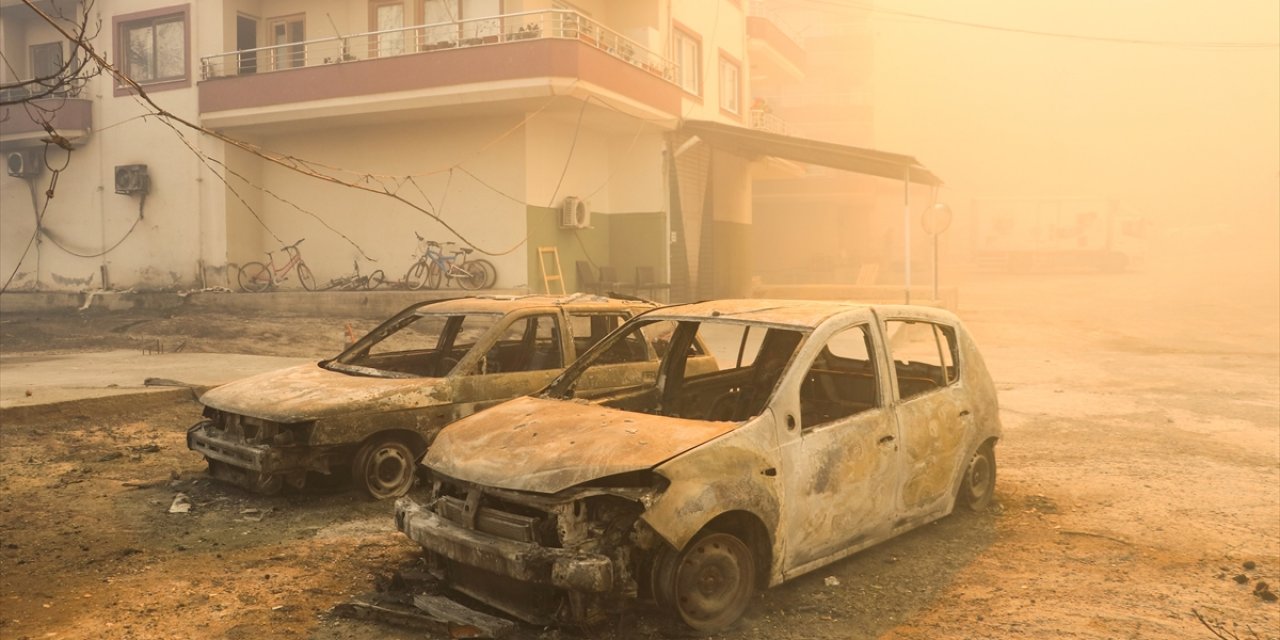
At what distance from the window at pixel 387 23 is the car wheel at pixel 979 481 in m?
17.0

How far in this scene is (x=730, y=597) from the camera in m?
4.29

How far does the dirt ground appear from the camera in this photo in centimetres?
440

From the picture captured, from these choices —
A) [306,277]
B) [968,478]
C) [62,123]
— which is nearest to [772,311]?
[968,478]

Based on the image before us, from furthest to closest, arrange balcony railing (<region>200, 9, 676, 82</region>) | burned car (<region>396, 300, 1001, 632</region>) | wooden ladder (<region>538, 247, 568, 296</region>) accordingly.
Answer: wooden ladder (<region>538, 247, 568, 296</region>) < balcony railing (<region>200, 9, 676, 82</region>) < burned car (<region>396, 300, 1001, 632</region>)

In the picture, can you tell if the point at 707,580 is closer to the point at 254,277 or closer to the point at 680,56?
the point at 254,277

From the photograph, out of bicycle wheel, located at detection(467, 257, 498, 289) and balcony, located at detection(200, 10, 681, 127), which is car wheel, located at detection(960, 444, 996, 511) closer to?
balcony, located at detection(200, 10, 681, 127)

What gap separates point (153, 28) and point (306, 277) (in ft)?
22.7

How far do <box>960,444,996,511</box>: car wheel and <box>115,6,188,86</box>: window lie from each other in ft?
67.2

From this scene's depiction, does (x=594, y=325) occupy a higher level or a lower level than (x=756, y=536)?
higher

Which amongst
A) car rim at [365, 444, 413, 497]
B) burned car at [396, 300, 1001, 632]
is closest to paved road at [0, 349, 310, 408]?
car rim at [365, 444, 413, 497]

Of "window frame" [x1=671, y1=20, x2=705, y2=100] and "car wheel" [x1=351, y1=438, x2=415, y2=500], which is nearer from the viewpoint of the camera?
"car wheel" [x1=351, y1=438, x2=415, y2=500]

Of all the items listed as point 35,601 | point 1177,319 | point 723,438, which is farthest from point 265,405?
point 1177,319

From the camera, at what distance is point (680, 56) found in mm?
23531

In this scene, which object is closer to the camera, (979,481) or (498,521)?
(498,521)
